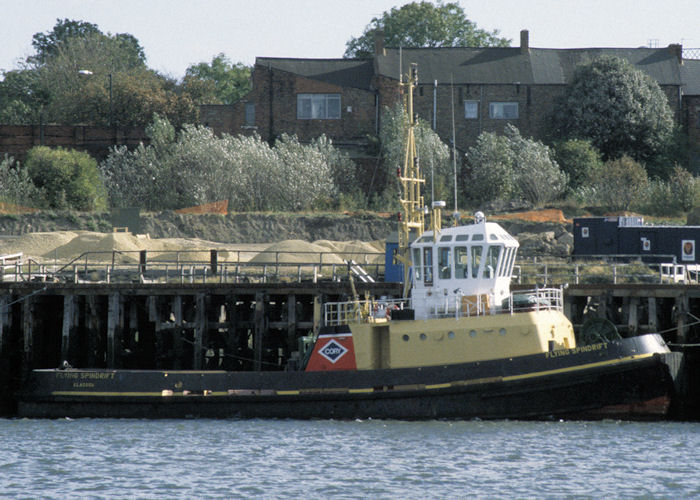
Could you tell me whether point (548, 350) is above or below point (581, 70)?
below

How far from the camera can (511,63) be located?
65.9 metres

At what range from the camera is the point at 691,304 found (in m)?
31.5

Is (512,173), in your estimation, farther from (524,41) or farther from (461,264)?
(461,264)

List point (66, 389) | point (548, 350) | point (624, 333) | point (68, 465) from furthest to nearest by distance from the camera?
point (624, 333), point (66, 389), point (548, 350), point (68, 465)

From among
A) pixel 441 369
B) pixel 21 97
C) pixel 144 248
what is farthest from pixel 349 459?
pixel 21 97

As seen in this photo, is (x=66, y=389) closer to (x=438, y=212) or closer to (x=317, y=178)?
(x=438, y=212)

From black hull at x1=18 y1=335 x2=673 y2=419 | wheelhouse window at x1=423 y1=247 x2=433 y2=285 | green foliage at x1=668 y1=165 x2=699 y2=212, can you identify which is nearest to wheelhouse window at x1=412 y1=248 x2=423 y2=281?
wheelhouse window at x1=423 y1=247 x2=433 y2=285

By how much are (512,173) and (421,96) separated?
285 inches

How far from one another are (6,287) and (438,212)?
513 inches

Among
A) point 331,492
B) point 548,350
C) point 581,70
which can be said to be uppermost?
point 581,70

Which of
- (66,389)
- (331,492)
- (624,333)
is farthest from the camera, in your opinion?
(624,333)

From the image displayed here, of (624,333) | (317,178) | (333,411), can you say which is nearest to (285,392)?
(333,411)

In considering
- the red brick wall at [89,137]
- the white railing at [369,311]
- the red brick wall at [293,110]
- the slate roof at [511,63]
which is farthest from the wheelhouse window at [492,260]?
the red brick wall at [89,137]

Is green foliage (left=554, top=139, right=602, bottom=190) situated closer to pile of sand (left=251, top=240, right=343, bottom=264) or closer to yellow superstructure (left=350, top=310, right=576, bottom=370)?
pile of sand (left=251, top=240, right=343, bottom=264)
